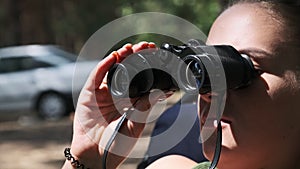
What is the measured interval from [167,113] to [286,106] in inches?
34.4

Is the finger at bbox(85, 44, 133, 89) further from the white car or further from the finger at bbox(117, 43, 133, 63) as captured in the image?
the white car

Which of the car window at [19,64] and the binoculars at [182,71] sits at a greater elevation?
the car window at [19,64]

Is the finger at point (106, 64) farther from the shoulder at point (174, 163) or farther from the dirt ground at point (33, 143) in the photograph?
the dirt ground at point (33, 143)

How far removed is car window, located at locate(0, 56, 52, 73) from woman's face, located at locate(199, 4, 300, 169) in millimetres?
8706

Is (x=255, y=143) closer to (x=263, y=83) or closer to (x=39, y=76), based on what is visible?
(x=263, y=83)

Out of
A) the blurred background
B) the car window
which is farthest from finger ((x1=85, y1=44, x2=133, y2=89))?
the car window

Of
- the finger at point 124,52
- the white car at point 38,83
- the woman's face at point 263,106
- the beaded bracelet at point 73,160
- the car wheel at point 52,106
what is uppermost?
the white car at point 38,83

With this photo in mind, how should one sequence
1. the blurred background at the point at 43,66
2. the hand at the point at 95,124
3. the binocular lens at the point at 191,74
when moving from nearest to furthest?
the binocular lens at the point at 191,74
the hand at the point at 95,124
the blurred background at the point at 43,66

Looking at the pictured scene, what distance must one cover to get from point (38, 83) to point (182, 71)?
28.7 feet

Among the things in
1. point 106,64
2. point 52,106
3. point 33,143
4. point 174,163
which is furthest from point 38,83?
point 106,64

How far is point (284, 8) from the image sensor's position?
1.37 meters

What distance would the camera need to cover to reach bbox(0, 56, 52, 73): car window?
32.4 feet

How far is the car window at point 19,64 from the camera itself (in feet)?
32.4

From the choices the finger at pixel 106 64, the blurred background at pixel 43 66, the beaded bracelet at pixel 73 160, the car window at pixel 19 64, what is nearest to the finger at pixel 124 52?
the finger at pixel 106 64
